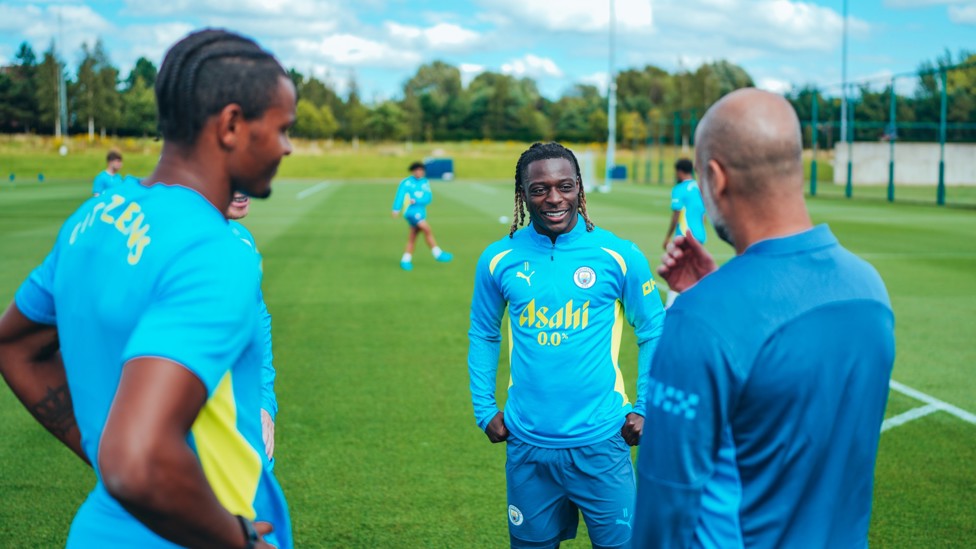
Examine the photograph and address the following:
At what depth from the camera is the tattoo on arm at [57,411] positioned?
7.45 ft

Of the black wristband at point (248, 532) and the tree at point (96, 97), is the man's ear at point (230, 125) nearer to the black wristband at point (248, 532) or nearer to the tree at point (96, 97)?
the black wristband at point (248, 532)

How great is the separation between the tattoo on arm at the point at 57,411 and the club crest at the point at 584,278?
2252 millimetres

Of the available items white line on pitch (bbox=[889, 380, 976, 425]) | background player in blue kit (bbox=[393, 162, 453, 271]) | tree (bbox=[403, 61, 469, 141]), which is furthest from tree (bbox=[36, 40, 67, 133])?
white line on pitch (bbox=[889, 380, 976, 425])

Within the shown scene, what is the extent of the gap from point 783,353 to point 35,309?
1.66m

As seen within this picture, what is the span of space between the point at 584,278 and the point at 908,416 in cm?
479


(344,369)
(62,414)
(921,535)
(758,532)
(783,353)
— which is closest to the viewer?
(783,353)

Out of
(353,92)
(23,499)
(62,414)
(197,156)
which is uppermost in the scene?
(353,92)

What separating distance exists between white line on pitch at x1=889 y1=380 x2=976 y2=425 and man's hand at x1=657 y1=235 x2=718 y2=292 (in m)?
5.41

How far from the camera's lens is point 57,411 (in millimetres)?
2287

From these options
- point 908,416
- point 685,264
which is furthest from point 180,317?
point 908,416

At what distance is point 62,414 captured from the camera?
2.29m

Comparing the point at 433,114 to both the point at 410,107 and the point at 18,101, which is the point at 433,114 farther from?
the point at 18,101

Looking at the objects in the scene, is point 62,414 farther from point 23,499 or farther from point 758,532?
point 23,499

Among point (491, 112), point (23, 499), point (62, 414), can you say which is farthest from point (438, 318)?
point (491, 112)
